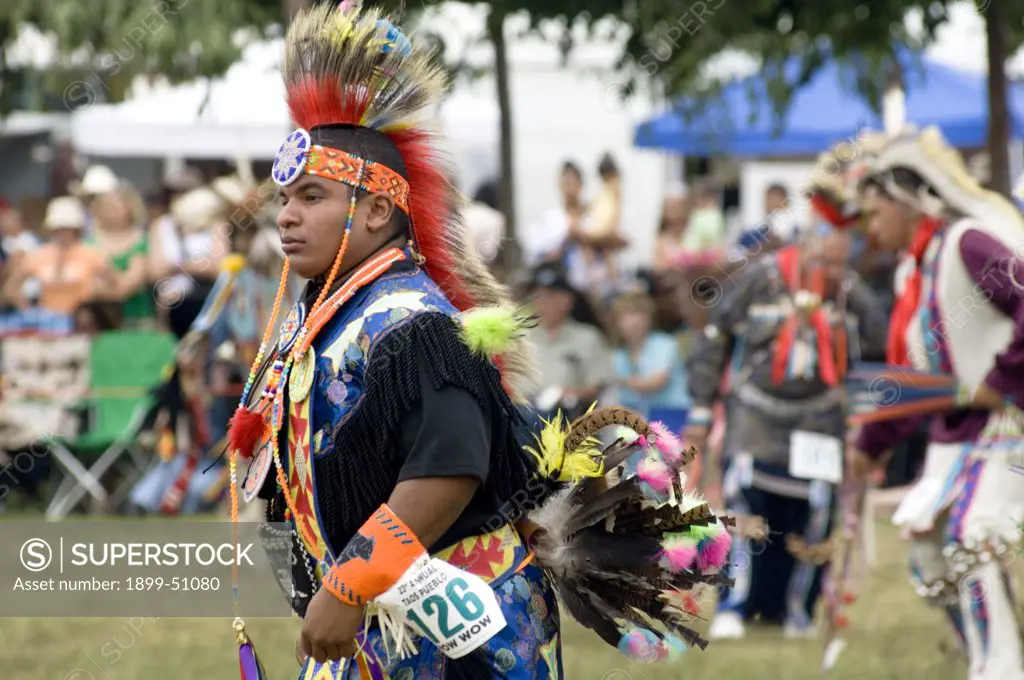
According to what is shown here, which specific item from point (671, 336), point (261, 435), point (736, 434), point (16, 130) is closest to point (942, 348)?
point (736, 434)

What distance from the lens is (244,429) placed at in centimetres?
A: 357

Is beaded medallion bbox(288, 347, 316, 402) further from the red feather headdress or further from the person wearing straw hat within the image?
the person wearing straw hat

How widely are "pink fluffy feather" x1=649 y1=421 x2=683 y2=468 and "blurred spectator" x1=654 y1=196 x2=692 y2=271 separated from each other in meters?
9.61

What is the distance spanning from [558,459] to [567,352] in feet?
20.5

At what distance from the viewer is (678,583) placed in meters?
3.69

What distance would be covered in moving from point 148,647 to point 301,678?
427 centimetres

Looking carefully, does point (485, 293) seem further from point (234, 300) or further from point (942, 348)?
point (234, 300)

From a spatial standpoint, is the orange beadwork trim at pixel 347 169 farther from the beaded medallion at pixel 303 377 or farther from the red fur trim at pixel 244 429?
the red fur trim at pixel 244 429

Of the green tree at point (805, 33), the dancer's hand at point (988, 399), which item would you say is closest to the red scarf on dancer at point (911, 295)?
the dancer's hand at point (988, 399)

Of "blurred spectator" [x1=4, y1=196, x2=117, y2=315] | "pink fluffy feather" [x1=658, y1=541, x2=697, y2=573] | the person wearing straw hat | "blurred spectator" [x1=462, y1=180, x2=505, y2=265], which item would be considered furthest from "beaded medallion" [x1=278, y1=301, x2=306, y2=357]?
"blurred spectator" [x1=4, y1=196, x2=117, y2=315]

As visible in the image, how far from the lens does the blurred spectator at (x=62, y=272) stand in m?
12.0

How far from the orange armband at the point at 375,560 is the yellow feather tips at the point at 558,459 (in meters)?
0.52

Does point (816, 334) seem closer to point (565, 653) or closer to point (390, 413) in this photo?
point (565, 653)

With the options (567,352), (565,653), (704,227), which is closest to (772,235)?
(567,352)
